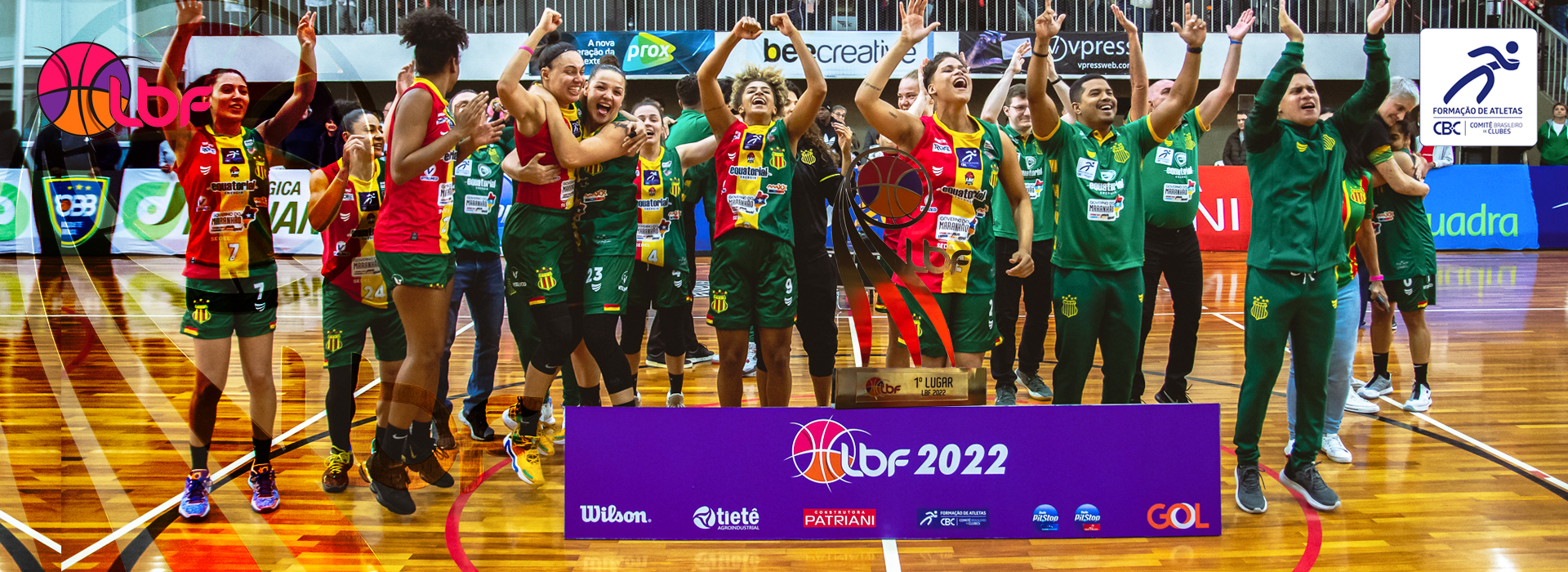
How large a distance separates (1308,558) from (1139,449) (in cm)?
67

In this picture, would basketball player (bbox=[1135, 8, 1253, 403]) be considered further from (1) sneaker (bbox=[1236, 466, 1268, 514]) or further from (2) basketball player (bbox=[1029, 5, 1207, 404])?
(1) sneaker (bbox=[1236, 466, 1268, 514])

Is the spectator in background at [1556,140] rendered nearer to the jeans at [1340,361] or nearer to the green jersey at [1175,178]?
the green jersey at [1175,178]

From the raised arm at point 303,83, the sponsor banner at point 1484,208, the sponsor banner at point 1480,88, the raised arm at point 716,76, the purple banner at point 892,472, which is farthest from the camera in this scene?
the sponsor banner at point 1484,208

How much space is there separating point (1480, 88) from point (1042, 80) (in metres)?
11.0

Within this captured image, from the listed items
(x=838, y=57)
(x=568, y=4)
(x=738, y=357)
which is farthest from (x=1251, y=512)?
(x=568, y=4)

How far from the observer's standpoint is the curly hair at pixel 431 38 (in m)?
3.37

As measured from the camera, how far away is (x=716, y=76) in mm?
3738

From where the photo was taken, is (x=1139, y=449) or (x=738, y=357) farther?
(x=738, y=357)

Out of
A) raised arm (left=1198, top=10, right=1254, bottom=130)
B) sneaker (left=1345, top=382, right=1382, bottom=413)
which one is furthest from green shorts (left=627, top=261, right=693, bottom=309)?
sneaker (left=1345, top=382, right=1382, bottom=413)

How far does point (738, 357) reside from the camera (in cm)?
413

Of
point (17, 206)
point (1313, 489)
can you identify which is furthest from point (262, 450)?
point (1313, 489)

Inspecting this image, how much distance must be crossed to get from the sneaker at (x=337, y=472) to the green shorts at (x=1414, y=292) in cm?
553

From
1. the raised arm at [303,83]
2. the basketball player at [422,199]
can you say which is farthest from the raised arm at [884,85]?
the raised arm at [303,83]

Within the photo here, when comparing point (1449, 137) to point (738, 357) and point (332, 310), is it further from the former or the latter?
point (332, 310)
